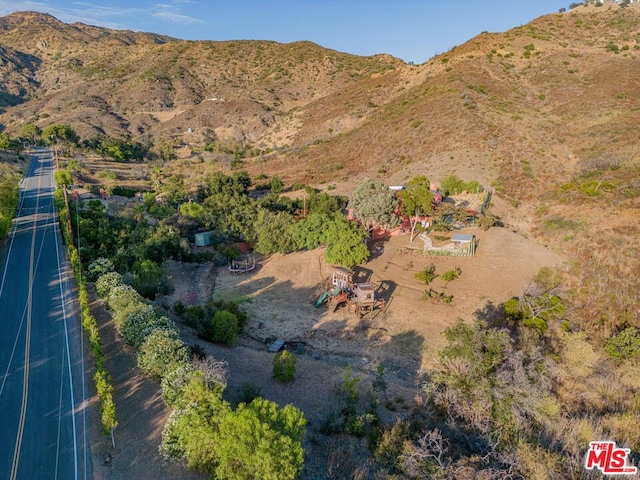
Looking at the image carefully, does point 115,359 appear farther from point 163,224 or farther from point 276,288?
point 163,224

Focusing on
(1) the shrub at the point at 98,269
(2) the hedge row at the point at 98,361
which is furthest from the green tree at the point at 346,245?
(2) the hedge row at the point at 98,361

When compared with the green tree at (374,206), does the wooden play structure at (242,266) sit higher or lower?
lower

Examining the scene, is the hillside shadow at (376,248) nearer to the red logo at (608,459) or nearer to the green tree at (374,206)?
the green tree at (374,206)

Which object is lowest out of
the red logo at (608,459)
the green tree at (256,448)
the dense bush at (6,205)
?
the red logo at (608,459)

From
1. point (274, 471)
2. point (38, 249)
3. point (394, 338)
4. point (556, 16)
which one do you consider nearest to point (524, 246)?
point (394, 338)

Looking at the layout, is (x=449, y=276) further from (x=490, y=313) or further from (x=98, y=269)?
(x=98, y=269)

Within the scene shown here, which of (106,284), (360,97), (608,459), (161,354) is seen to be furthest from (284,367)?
(360,97)

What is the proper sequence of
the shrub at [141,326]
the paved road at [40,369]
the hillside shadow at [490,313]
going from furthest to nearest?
the hillside shadow at [490,313]
the shrub at [141,326]
the paved road at [40,369]
